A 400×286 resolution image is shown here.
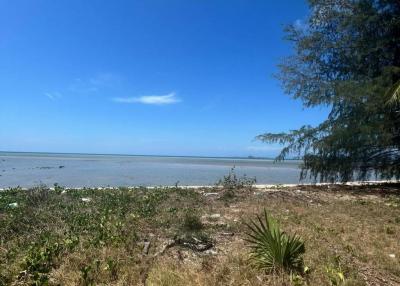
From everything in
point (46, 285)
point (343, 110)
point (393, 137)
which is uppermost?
point (343, 110)

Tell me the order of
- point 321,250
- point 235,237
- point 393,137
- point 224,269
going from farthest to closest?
1. point 393,137
2. point 235,237
3. point 321,250
4. point 224,269

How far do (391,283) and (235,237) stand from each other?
241 centimetres

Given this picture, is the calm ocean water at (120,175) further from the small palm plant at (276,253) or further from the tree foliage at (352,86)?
the small palm plant at (276,253)

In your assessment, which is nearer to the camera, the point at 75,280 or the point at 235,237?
the point at 75,280

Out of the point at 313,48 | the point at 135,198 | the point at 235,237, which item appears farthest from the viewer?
the point at 313,48

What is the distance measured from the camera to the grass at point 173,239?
468cm

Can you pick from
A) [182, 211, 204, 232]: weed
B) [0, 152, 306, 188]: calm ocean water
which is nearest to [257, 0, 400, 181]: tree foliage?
[0, 152, 306, 188]: calm ocean water

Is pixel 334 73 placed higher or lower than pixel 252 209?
higher

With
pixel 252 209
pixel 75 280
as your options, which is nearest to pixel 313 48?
pixel 252 209

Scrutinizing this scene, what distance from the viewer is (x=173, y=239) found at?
20.3 ft

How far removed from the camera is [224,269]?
483 cm

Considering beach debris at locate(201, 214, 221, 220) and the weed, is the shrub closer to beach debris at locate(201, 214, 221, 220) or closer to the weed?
the weed

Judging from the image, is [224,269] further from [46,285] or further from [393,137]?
[393,137]

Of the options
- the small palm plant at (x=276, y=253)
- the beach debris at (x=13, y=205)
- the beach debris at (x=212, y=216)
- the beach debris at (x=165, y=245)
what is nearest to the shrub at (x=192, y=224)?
the beach debris at (x=165, y=245)
